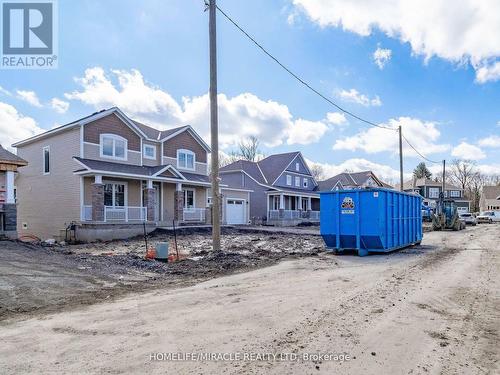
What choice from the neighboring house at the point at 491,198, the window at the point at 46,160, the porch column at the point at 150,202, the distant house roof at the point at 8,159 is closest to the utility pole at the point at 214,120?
the distant house roof at the point at 8,159

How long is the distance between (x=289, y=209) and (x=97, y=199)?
2425 cm

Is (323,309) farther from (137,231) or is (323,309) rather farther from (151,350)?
(137,231)

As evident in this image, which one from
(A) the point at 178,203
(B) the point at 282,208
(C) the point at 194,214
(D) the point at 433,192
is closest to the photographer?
(A) the point at 178,203

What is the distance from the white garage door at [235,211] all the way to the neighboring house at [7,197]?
19.0 meters

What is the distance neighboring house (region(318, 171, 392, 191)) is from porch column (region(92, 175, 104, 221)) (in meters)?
31.7

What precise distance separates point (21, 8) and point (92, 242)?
1083 centimetres

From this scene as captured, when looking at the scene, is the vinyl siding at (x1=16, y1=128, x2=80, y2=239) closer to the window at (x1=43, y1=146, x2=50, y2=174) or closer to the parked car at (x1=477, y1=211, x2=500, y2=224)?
the window at (x1=43, y1=146, x2=50, y2=174)

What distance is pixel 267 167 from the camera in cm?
4253

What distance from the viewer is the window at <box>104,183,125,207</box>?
869 inches

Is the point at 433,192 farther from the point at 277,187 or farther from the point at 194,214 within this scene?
the point at 194,214

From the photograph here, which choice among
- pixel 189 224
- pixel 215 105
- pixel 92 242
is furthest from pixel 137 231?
pixel 215 105

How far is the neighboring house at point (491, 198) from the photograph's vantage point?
81.1 m

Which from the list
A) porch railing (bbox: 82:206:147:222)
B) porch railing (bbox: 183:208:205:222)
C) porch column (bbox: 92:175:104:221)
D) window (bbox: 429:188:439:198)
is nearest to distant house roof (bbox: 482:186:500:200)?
window (bbox: 429:188:439:198)

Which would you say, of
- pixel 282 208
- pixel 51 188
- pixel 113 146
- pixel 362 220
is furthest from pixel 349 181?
pixel 362 220
